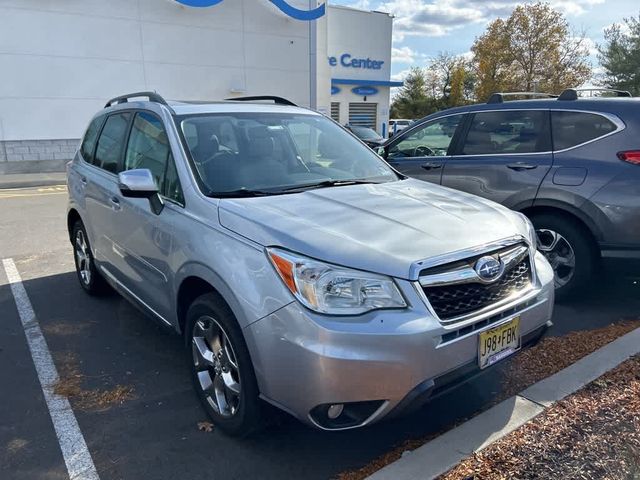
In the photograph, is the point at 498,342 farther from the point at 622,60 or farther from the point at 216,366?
the point at 622,60

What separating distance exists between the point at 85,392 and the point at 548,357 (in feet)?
10.2

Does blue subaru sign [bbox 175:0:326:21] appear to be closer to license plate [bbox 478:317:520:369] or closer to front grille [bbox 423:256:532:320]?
front grille [bbox 423:256:532:320]

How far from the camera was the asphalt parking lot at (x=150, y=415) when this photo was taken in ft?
8.59

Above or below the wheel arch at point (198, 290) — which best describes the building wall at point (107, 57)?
above

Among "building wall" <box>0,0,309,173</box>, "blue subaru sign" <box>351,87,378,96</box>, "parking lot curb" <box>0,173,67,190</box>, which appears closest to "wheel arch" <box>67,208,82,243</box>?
"parking lot curb" <box>0,173,67,190</box>

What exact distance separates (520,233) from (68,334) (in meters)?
3.53

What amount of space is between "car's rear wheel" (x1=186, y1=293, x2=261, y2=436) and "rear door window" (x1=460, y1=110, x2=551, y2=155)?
3.42 meters

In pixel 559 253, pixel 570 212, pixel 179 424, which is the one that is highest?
pixel 570 212

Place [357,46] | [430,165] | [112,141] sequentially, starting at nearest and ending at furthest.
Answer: [112,141]
[430,165]
[357,46]

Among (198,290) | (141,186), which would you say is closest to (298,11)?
(141,186)

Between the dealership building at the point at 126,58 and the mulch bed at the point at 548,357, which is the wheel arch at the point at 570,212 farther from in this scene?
the dealership building at the point at 126,58

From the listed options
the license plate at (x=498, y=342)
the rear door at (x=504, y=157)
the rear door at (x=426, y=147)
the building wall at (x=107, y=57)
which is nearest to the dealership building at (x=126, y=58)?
the building wall at (x=107, y=57)

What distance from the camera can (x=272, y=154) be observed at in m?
3.52

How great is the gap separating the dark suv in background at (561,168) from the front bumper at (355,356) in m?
2.52
